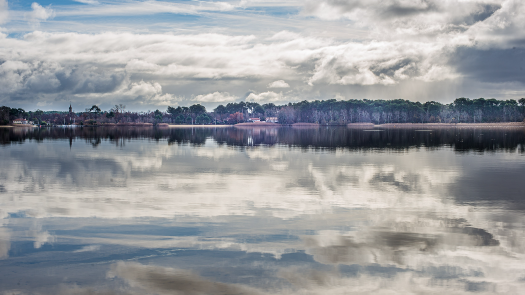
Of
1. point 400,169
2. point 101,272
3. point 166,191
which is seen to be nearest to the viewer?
point 101,272

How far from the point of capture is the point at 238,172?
2967 centimetres

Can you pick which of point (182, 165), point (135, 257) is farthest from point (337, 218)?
point (182, 165)

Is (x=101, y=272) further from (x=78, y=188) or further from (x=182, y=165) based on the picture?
(x=182, y=165)

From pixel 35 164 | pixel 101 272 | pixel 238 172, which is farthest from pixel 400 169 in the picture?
pixel 35 164

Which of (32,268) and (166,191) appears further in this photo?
(166,191)

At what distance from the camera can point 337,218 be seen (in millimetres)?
16141

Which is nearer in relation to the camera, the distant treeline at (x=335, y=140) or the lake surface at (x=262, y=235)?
the lake surface at (x=262, y=235)

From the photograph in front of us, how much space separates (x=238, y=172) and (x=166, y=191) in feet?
28.1

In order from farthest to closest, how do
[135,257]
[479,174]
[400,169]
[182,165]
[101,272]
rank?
[182,165] < [400,169] < [479,174] < [135,257] < [101,272]

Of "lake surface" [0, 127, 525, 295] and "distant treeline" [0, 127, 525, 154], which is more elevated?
"distant treeline" [0, 127, 525, 154]

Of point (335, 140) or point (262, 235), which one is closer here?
point (262, 235)

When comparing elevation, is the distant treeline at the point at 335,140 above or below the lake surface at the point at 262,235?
above

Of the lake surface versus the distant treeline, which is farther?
the distant treeline

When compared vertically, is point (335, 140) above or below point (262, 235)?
above
